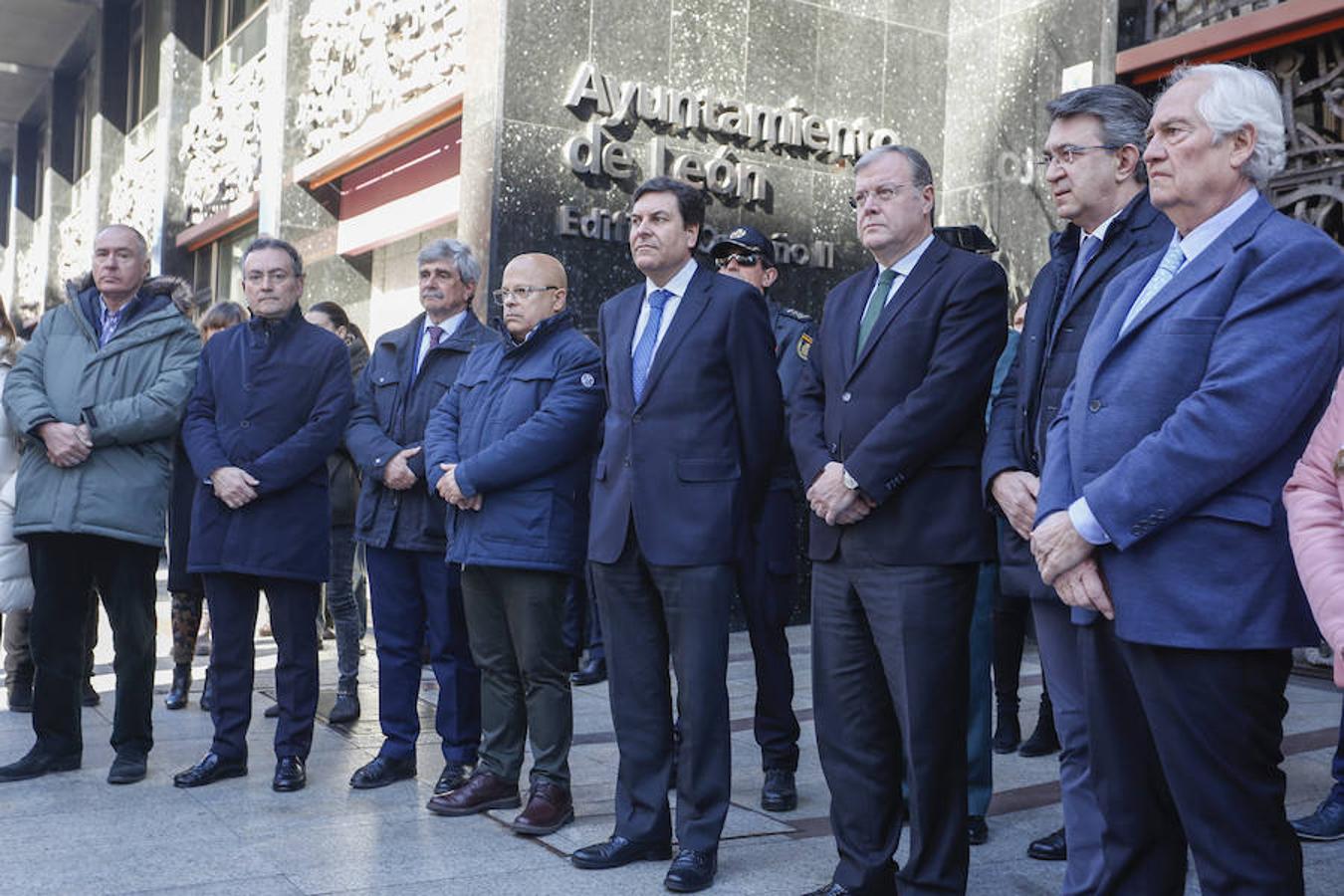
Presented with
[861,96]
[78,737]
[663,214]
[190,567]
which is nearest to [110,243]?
[190,567]

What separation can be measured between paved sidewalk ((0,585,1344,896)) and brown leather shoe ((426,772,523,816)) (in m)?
0.05

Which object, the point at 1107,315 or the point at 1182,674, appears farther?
the point at 1107,315

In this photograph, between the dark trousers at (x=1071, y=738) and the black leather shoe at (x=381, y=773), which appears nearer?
the dark trousers at (x=1071, y=738)

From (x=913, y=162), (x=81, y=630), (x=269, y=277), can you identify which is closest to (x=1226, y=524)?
(x=913, y=162)

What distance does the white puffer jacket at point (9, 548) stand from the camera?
5.84 m

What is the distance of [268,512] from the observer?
5.19 m

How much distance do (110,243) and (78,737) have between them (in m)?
1.97

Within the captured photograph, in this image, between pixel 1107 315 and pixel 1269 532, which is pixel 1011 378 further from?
pixel 1269 532

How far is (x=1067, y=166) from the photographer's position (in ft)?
11.6

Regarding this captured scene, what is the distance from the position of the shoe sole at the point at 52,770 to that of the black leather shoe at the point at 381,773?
111 centimetres

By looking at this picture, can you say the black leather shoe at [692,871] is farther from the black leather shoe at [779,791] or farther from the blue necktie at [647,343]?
the blue necktie at [647,343]

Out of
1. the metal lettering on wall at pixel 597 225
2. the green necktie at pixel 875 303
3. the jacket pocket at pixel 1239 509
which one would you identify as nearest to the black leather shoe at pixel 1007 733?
the green necktie at pixel 875 303

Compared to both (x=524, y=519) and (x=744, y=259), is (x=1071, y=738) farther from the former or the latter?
(x=744, y=259)

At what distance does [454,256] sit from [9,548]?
2.39m
